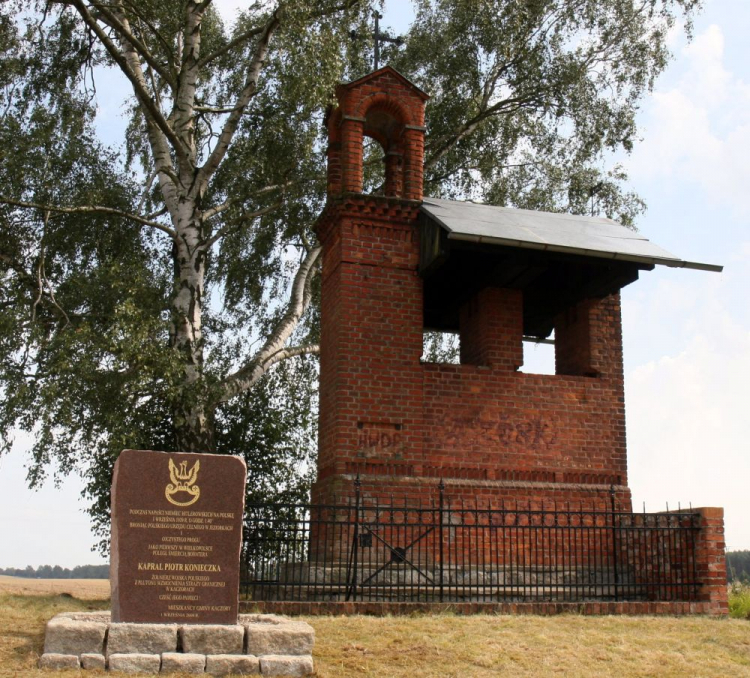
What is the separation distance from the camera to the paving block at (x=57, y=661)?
676cm

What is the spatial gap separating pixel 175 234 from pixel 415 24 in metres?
9.29

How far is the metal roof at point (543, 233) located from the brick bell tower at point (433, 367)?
0.81ft

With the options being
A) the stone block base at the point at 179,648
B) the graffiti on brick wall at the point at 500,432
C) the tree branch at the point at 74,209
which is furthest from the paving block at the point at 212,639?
the tree branch at the point at 74,209

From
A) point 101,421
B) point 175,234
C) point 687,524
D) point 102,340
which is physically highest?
point 175,234

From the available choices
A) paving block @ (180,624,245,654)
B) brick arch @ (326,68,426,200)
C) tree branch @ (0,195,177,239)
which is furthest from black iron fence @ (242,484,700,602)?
tree branch @ (0,195,177,239)

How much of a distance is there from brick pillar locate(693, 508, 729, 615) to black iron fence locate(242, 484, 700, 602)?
0.12 m

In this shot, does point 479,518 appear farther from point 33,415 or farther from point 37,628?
point 33,415

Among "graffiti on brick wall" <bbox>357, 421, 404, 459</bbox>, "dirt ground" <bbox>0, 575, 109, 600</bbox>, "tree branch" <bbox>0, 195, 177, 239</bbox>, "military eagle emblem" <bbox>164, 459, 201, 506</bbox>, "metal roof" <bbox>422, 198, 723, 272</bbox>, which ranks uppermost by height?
"tree branch" <bbox>0, 195, 177, 239</bbox>

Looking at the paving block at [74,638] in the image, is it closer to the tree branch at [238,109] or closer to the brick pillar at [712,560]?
the brick pillar at [712,560]

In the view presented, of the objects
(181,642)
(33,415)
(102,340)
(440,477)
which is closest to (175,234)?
(102,340)

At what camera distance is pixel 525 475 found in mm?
12055

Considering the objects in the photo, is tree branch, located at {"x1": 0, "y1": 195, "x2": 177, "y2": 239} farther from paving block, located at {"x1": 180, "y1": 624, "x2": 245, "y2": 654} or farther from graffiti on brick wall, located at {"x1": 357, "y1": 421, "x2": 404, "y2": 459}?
paving block, located at {"x1": 180, "y1": 624, "x2": 245, "y2": 654}

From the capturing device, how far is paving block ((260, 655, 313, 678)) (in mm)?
7012

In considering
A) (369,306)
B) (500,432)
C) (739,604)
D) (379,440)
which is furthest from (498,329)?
(739,604)
